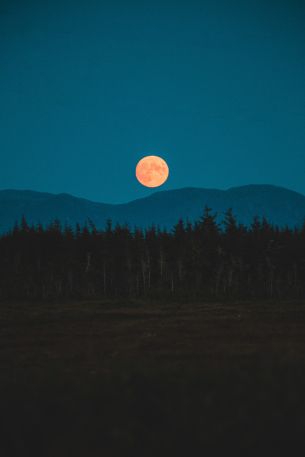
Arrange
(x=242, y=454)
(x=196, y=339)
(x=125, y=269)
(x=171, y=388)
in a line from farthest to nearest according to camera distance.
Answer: (x=125, y=269), (x=196, y=339), (x=171, y=388), (x=242, y=454)

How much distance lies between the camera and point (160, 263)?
84312 mm

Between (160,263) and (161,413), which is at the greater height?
(160,263)

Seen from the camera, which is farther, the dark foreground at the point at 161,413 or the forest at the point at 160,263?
the forest at the point at 160,263

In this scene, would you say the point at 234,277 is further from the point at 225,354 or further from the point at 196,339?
the point at 225,354

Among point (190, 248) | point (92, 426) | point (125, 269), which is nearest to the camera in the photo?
point (92, 426)

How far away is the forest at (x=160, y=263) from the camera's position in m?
77.7

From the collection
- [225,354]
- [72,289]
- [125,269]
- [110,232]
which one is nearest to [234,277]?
[125,269]

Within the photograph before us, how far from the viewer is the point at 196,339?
93.5ft

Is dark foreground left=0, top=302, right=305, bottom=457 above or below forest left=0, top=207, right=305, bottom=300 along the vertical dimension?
below

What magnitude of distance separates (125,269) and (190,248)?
53.5ft

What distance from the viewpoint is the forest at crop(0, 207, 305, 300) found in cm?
7769

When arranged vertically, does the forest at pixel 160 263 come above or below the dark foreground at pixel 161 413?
above

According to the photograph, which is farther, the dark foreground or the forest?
the forest

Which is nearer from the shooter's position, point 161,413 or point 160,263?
point 161,413
